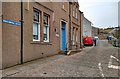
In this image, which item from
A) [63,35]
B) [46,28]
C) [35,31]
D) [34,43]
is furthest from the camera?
[63,35]

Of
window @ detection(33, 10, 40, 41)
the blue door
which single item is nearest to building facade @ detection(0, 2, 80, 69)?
window @ detection(33, 10, 40, 41)

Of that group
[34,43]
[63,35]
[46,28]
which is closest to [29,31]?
[34,43]

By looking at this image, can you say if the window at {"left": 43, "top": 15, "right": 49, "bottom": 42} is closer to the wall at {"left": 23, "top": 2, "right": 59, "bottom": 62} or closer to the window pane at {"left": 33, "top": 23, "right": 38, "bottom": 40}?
the wall at {"left": 23, "top": 2, "right": 59, "bottom": 62}

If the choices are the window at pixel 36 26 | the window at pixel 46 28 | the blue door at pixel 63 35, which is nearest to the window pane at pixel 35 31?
the window at pixel 36 26

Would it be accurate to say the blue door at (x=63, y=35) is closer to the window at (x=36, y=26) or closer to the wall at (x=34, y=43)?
the wall at (x=34, y=43)

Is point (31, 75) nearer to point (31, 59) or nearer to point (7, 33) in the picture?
point (7, 33)

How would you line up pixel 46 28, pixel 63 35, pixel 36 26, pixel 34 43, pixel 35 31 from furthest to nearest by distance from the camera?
pixel 63 35 → pixel 46 28 → pixel 36 26 → pixel 35 31 → pixel 34 43

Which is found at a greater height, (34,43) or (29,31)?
(29,31)

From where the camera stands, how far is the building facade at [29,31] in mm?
10953

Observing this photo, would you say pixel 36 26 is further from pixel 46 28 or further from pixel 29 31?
pixel 46 28

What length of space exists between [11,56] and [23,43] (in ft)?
4.86

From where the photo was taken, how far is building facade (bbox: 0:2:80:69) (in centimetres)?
1095

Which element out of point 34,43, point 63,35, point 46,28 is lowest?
point 34,43

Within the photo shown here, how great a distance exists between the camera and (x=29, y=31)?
1351 centimetres
